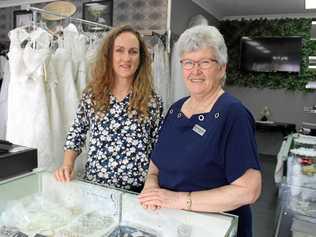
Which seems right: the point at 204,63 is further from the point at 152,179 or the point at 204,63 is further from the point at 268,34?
the point at 268,34

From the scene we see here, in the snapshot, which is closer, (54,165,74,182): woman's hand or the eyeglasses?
the eyeglasses

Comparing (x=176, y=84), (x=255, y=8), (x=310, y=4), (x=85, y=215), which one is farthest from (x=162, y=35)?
(x=85, y=215)

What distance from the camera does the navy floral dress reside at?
5.37 ft

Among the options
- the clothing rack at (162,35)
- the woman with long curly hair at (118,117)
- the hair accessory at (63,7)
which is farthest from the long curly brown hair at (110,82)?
the hair accessory at (63,7)

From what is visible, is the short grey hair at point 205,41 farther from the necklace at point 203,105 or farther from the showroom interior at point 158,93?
the showroom interior at point 158,93

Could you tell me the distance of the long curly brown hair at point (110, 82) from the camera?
1663 millimetres

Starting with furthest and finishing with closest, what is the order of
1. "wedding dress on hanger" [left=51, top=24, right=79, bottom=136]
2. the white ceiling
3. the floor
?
the white ceiling, the floor, "wedding dress on hanger" [left=51, top=24, right=79, bottom=136]

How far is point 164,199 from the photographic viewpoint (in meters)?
1.10

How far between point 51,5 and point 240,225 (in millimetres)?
4861

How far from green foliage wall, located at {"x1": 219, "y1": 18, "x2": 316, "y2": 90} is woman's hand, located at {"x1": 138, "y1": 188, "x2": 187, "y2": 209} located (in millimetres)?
5816

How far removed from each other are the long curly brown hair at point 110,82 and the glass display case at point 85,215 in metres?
0.50

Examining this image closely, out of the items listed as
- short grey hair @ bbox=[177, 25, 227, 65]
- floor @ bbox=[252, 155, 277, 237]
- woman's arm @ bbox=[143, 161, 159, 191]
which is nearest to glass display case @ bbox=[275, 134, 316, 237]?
floor @ bbox=[252, 155, 277, 237]

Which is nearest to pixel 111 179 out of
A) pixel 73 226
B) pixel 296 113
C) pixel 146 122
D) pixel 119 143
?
pixel 119 143

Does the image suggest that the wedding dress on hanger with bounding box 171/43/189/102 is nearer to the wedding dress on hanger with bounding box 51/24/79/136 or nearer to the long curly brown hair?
the wedding dress on hanger with bounding box 51/24/79/136
